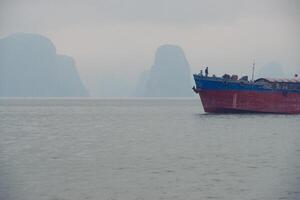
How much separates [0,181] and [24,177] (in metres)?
1.56

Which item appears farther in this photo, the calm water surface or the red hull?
the red hull

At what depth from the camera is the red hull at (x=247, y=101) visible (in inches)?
2945

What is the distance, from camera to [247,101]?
250 ft

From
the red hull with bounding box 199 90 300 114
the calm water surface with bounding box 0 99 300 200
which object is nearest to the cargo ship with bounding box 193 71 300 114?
the red hull with bounding box 199 90 300 114

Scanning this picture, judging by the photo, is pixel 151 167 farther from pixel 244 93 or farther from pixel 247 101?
pixel 247 101

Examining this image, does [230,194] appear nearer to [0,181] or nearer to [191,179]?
[191,179]

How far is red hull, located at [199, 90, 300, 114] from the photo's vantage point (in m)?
74.8

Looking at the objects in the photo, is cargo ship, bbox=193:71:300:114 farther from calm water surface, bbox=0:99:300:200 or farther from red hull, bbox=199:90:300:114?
calm water surface, bbox=0:99:300:200

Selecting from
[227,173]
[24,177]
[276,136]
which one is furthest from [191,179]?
[276,136]

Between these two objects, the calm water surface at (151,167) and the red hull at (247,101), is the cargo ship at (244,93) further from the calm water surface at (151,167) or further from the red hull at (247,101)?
the calm water surface at (151,167)

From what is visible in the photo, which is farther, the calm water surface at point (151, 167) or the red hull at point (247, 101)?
the red hull at point (247, 101)

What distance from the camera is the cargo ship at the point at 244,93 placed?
74.2 m

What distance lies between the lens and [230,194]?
24.4m

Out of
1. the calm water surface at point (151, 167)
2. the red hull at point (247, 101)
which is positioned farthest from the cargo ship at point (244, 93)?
the calm water surface at point (151, 167)
